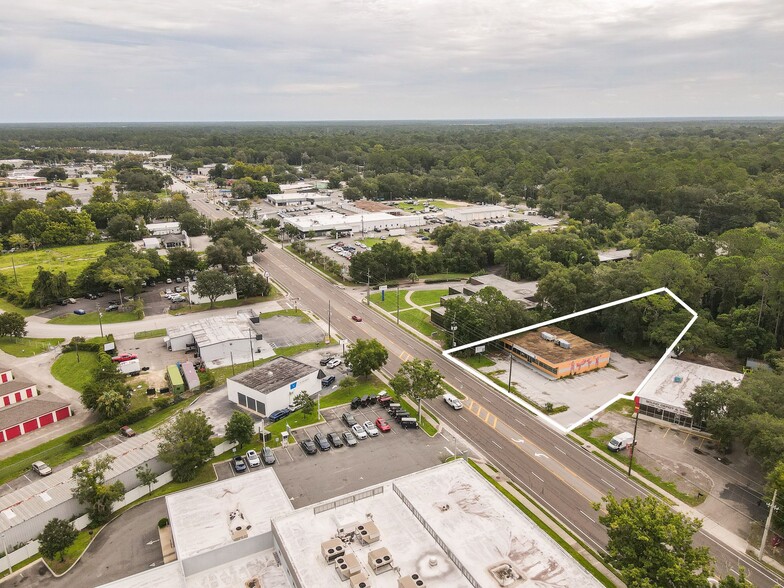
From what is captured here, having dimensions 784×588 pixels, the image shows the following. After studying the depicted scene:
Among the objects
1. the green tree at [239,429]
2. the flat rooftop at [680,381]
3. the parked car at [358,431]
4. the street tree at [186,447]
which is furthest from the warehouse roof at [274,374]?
the flat rooftop at [680,381]

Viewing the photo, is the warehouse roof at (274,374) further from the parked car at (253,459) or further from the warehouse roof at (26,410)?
the warehouse roof at (26,410)

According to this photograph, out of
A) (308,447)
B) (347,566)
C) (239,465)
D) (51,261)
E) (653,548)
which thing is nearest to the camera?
(347,566)

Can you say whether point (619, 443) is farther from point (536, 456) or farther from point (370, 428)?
point (370, 428)

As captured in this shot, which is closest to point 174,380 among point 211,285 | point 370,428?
point 370,428

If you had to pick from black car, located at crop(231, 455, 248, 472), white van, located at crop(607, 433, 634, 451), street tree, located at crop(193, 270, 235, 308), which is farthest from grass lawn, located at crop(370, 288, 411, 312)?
white van, located at crop(607, 433, 634, 451)

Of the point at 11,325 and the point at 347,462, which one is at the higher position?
the point at 11,325

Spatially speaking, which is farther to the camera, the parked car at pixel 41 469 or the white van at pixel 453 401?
the white van at pixel 453 401
